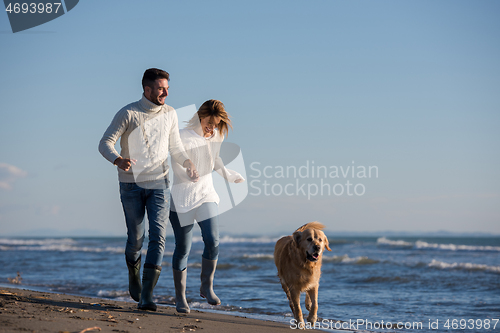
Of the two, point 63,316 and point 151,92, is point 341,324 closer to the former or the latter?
point 63,316

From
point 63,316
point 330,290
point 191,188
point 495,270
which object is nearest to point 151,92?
point 191,188

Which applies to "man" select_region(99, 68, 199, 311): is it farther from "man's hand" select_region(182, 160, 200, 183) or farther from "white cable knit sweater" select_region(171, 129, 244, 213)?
"white cable knit sweater" select_region(171, 129, 244, 213)

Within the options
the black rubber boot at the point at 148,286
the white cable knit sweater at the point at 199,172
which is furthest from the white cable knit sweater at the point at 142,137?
the black rubber boot at the point at 148,286

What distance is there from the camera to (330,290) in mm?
7398

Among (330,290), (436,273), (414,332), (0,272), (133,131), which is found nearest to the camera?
(133,131)

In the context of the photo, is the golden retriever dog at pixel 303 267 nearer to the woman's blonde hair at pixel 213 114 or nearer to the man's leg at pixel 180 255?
the man's leg at pixel 180 255

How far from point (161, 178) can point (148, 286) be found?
94 cm

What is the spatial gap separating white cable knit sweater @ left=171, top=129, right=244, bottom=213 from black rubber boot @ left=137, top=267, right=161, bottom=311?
0.60 metres

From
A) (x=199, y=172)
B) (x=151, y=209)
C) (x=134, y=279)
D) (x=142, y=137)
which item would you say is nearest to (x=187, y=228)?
(x=151, y=209)

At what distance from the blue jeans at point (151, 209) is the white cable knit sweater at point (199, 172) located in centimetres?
19

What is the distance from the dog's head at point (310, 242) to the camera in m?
3.97

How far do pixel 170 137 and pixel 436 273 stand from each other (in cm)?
920

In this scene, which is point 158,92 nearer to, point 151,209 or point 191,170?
point 191,170

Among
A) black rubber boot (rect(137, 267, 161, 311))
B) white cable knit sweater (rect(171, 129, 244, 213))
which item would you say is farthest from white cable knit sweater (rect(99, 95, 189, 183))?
black rubber boot (rect(137, 267, 161, 311))
